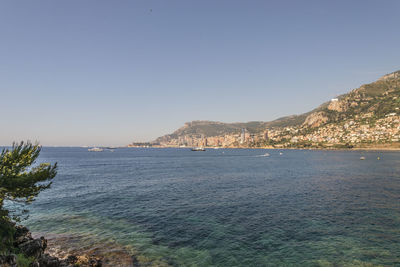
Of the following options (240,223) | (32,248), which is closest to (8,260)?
(32,248)

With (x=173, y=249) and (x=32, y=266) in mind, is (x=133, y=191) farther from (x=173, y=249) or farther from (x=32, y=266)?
(x=32, y=266)

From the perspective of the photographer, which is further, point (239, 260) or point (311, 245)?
point (311, 245)

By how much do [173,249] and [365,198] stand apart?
43.0 metres

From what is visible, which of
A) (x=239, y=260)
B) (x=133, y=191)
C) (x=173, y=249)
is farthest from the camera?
(x=133, y=191)

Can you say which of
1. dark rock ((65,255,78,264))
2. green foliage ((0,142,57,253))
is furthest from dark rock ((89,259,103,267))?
green foliage ((0,142,57,253))

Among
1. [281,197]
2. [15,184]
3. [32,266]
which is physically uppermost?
[15,184]

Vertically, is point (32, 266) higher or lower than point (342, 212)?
higher

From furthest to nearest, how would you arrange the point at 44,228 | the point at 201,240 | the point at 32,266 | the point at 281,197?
the point at 281,197 < the point at 44,228 < the point at 201,240 < the point at 32,266

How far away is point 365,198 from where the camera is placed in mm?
43594

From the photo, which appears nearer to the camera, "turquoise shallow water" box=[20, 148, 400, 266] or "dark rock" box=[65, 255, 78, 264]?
"dark rock" box=[65, 255, 78, 264]

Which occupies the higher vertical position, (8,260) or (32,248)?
(8,260)

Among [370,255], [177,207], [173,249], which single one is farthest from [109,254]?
[370,255]

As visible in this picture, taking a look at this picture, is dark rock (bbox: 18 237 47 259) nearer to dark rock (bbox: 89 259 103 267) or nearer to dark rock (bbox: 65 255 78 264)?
dark rock (bbox: 65 255 78 264)

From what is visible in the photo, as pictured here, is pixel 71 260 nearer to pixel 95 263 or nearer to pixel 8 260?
pixel 95 263
